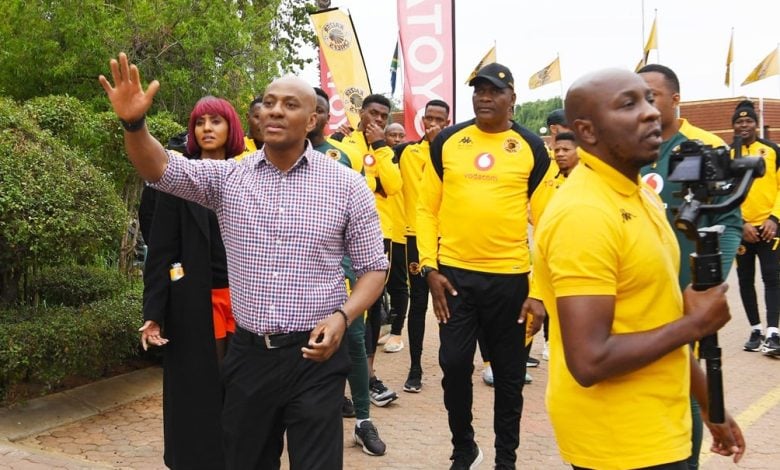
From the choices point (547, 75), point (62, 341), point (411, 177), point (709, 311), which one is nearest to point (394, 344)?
point (411, 177)

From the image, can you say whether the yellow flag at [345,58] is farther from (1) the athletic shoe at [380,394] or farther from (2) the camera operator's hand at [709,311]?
(2) the camera operator's hand at [709,311]

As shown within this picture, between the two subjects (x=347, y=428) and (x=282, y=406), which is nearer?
(x=282, y=406)

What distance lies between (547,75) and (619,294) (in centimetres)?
1709

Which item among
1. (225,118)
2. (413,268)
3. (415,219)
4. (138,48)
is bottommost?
(413,268)

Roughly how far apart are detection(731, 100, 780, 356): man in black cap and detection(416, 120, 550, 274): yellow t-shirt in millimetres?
4167

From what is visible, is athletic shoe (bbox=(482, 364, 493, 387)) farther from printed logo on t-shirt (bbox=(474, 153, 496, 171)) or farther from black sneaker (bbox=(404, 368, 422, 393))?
printed logo on t-shirt (bbox=(474, 153, 496, 171))

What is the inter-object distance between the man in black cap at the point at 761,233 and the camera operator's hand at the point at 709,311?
6.19 meters

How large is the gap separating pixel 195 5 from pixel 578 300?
11264 mm

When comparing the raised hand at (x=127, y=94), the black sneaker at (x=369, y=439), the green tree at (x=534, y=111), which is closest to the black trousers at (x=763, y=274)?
the black sneaker at (x=369, y=439)

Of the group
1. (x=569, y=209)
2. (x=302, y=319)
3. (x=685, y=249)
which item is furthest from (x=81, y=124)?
(x=569, y=209)

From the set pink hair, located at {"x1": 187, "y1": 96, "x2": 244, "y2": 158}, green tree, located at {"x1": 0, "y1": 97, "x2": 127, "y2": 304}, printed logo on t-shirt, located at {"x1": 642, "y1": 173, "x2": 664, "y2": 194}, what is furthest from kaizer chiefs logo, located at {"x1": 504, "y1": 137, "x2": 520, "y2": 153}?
green tree, located at {"x1": 0, "y1": 97, "x2": 127, "y2": 304}

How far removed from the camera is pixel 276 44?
1872 centimetres

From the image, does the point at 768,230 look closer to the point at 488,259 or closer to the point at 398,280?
the point at 398,280

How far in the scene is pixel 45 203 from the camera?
17.4ft
